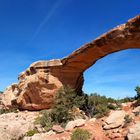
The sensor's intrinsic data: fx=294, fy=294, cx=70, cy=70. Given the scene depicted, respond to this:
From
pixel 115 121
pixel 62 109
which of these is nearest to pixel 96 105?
pixel 62 109

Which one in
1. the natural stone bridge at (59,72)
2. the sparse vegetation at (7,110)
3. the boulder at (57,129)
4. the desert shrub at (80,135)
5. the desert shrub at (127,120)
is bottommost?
the desert shrub at (80,135)

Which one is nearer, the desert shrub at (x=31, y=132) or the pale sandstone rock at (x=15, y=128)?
the desert shrub at (x=31, y=132)

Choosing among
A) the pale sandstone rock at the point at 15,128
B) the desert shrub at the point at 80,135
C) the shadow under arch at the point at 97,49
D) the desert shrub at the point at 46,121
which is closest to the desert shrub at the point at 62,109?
the desert shrub at the point at 46,121

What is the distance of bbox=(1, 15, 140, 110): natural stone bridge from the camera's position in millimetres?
21125

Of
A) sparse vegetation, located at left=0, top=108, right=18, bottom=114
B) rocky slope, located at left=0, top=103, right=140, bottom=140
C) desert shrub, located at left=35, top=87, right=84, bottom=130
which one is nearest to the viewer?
rocky slope, located at left=0, top=103, right=140, bottom=140

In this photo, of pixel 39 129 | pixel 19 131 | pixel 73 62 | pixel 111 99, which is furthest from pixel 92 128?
pixel 111 99

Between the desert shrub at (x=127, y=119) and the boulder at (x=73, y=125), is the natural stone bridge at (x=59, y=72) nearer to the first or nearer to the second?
the desert shrub at (x=127, y=119)

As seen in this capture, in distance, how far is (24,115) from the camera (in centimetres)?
2592

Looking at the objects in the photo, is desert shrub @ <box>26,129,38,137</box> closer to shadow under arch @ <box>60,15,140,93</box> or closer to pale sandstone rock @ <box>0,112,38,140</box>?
pale sandstone rock @ <box>0,112,38,140</box>

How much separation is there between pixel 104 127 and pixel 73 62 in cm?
846

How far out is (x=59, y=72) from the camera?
1021 inches

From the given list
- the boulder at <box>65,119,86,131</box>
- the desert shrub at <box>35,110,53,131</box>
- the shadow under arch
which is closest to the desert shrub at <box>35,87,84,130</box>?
the desert shrub at <box>35,110,53,131</box>

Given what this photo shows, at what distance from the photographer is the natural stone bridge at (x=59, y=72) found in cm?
2112

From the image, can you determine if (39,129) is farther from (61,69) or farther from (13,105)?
(13,105)
